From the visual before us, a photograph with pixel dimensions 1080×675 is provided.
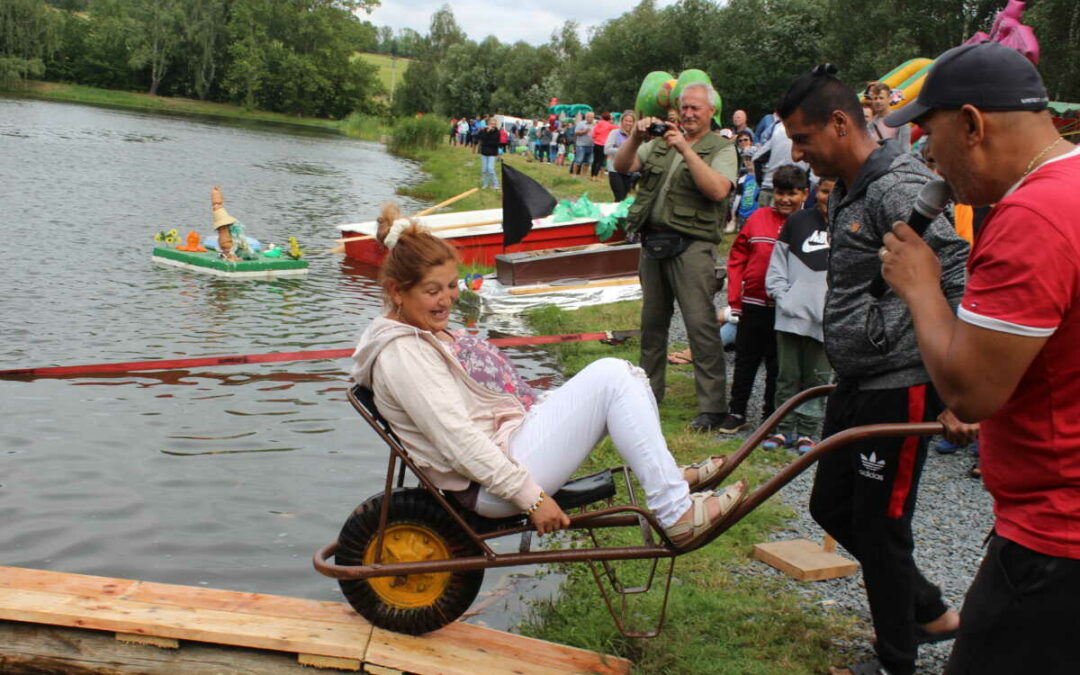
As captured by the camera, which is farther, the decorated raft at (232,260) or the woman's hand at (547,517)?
the decorated raft at (232,260)

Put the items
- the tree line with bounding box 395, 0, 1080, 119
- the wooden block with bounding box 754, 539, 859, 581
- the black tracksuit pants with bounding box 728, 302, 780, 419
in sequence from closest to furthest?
the wooden block with bounding box 754, 539, 859, 581
the black tracksuit pants with bounding box 728, 302, 780, 419
the tree line with bounding box 395, 0, 1080, 119

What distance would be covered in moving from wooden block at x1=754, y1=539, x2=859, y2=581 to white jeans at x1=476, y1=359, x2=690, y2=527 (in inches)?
57.4

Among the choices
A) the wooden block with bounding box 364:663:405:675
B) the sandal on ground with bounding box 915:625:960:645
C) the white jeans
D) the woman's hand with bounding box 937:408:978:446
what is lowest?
the wooden block with bounding box 364:663:405:675

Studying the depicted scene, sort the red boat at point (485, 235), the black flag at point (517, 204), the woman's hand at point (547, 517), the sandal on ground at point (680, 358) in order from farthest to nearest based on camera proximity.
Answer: the red boat at point (485, 235) → the black flag at point (517, 204) → the sandal on ground at point (680, 358) → the woman's hand at point (547, 517)

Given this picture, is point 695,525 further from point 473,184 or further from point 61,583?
point 473,184

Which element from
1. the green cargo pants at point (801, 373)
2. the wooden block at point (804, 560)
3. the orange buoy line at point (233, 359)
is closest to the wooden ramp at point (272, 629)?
the wooden block at point (804, 560)

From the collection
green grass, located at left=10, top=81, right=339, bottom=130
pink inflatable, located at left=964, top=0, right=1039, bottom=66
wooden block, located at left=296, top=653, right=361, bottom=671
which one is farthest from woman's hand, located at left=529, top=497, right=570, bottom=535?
A: green grass, located at left=10, top=81, right=339, bottom=130

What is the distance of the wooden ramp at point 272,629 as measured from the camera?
3.68m

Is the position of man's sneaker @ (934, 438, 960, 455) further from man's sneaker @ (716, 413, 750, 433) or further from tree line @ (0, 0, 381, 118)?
tree line @ (0, 0, 381, 118)

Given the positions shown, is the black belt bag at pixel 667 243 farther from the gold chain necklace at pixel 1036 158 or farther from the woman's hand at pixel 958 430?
the gold chain necklace at pixel 1036 158

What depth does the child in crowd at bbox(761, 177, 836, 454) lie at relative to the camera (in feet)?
22.0

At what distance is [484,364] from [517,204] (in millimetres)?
9582

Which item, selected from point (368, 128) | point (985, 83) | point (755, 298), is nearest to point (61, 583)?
point (985, 83)

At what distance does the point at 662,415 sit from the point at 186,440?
3688 mm
